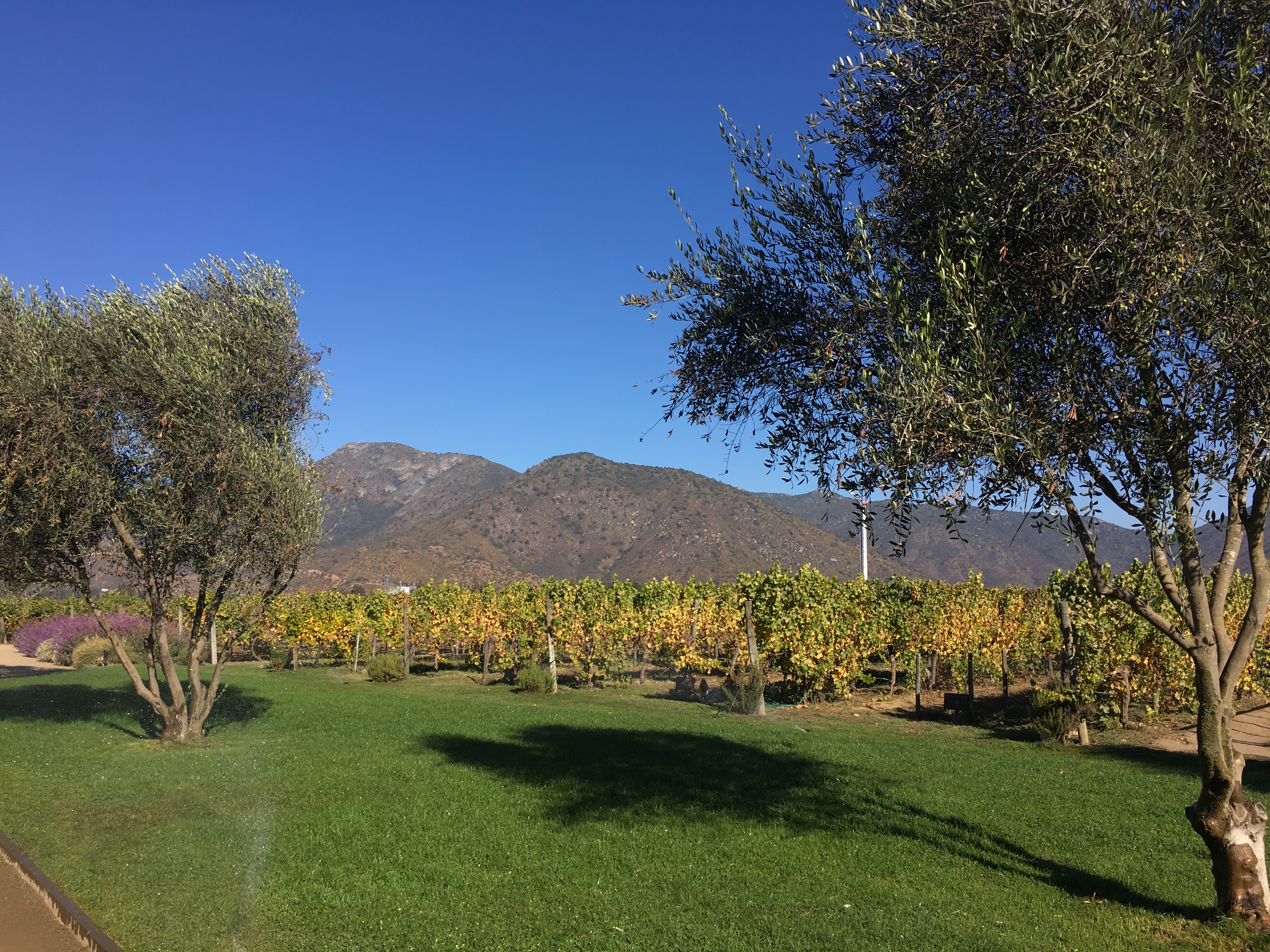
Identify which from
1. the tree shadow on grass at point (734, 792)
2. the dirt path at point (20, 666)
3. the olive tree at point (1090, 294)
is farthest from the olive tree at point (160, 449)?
the dirt path at point (20, 666)

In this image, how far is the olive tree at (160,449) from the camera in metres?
12.0

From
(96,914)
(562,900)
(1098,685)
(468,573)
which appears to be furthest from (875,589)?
(468,573)

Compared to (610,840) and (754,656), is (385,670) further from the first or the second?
(610,840)

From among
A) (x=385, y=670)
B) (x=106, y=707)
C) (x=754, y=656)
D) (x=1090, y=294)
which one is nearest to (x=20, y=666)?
(x=385, y=670)

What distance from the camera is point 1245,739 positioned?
14266 millimetres

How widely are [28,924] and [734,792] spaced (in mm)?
7404

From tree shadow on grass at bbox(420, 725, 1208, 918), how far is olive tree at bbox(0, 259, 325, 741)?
15.3 feet

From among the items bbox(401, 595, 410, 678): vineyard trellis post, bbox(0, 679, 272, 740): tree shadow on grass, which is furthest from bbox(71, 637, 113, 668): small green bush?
bbox(401, 595, 410, 678): vineyard trellis post

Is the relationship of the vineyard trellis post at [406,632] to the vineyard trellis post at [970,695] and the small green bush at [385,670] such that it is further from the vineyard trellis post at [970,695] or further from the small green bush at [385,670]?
the vineyard trellis post at [970,695]

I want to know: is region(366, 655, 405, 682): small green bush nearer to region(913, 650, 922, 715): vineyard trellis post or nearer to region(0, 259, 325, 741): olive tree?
region(0, 259, 325, 741): olive tree

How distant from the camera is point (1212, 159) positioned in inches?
218

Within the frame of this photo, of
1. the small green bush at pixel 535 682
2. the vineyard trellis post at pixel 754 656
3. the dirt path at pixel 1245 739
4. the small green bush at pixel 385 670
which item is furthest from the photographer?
the small green bush at pixel 385 670

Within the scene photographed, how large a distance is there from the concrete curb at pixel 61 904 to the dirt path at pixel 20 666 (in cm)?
2211

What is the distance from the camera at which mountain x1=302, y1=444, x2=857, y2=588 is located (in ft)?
331
